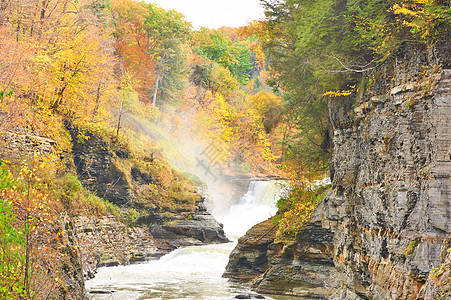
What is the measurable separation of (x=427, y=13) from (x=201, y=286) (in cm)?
1239

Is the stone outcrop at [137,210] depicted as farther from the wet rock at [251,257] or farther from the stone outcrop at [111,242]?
the wet rock at [251,257]

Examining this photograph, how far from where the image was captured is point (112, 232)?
1942 cm

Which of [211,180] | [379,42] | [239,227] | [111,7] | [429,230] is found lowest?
[239,227]

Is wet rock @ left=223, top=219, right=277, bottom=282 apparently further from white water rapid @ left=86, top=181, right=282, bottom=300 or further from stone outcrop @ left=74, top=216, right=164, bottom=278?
stone outcrop @ left=74, top=216, right=164, bottom=278

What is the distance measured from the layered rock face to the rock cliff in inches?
0.7

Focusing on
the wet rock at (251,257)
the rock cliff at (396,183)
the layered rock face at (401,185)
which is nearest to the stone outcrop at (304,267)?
the wet rock at (251,257)

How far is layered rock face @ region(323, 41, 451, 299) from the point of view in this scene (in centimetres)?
738

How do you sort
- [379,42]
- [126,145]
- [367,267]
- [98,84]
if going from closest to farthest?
[379,42] < [367,267] < [98,84] < [126,145]

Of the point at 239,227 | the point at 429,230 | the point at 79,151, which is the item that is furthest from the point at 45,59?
the point at 239,227

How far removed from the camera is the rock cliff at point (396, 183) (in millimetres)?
7395

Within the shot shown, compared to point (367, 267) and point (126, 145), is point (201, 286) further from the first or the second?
point (126, 145)

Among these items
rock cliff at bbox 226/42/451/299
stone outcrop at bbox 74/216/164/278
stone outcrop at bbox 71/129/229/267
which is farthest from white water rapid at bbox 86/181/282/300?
rock cliff at bbox 226/42/451/299

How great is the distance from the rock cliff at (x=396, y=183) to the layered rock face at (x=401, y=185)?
0.02 meters

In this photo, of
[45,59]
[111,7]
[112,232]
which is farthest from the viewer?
[111,7]
